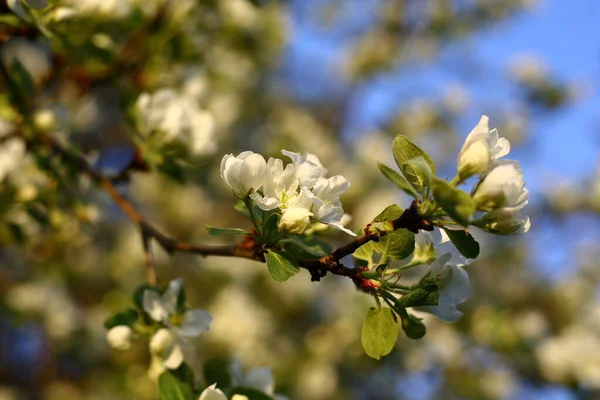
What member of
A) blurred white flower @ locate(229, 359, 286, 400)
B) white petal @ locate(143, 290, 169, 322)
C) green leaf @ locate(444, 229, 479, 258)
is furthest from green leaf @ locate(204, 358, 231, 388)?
green leaf @ locate(444, 229, 479, 258)

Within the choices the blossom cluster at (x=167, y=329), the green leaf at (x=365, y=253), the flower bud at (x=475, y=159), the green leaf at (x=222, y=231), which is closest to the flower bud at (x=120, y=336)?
the blossom cluster at (x=167, y=329)

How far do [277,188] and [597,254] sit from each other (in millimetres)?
6531

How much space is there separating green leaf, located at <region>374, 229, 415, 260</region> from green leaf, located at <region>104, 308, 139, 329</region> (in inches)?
22.7

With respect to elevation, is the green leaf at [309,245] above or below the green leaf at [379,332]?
above

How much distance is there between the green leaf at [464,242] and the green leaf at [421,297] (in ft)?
0.23

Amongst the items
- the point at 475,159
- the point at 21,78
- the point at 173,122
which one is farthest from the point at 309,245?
the point at 21,78

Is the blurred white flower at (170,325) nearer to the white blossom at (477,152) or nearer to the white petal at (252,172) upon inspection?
the white petal at (252,172)

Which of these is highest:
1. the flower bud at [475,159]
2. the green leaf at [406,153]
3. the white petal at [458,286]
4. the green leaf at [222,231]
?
the flower bud at [475,159]

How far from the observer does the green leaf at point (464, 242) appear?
2.90 feet

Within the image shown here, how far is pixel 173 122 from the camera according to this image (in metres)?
1.55

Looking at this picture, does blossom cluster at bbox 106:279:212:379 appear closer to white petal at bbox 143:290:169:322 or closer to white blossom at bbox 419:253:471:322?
white petal at bbox 143:290:169:322

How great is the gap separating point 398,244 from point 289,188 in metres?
0.19

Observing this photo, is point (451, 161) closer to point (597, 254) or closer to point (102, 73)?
point (597, 254)

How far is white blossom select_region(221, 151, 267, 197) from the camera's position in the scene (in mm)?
931
